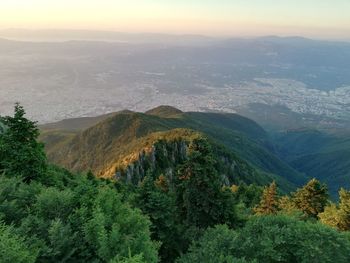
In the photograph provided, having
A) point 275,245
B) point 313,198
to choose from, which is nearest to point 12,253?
point 275,245

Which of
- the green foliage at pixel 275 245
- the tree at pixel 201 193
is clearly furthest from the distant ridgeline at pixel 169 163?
the green foliage at pixel 275 245

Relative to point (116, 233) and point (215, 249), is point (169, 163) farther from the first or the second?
point (116, 233)

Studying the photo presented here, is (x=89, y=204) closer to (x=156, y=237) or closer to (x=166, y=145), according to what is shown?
(x=156, y=237)

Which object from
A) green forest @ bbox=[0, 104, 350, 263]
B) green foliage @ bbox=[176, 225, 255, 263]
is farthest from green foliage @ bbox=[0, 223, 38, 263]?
green foliage @ bbox=[176, 225, 255, 263]

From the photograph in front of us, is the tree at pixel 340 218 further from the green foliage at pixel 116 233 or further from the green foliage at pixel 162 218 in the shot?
the green foliage at pixel 116 233

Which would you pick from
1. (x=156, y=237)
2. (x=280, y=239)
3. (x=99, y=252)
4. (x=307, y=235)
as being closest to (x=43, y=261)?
(x=99, y=252)

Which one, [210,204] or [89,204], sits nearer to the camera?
[89,204]

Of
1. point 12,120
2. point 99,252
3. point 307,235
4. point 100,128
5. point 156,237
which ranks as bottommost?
point 100,128
